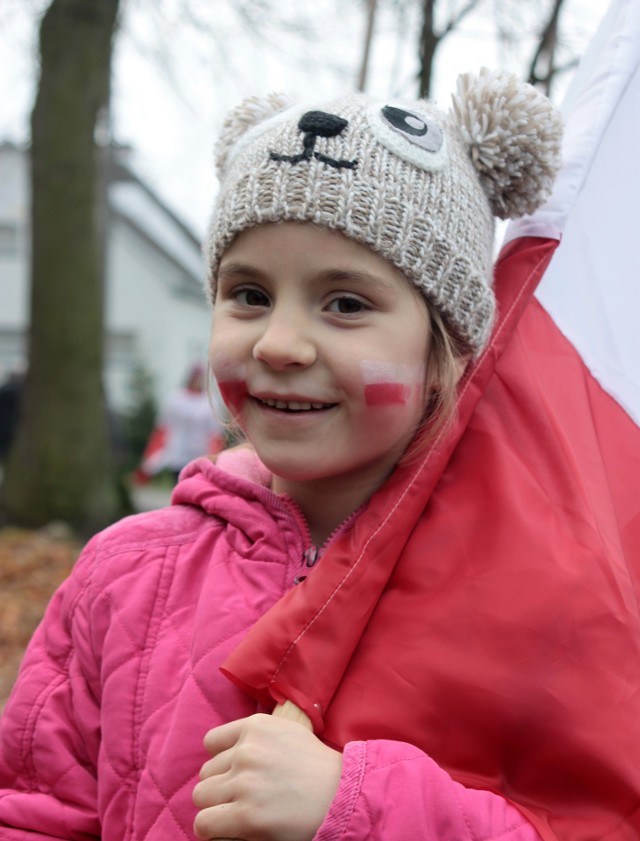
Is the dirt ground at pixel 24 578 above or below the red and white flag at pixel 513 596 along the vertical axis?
below

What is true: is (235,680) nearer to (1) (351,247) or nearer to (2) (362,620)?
(2) (362,620)

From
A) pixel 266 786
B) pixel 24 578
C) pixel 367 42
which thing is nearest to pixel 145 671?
pixel 266 786

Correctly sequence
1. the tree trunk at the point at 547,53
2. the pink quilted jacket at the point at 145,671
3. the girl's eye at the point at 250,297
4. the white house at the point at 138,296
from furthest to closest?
the white house at the point at 138,296 < the tree trunk at the point at 547,53 < the girl's eye at the point at 250,297 < the pink quilted jacket at the point at 145,671

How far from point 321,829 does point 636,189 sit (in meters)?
1.34

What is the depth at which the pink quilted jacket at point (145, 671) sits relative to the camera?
1.54 m

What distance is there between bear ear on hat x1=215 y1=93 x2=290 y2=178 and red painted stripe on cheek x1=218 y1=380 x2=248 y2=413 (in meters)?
0.47

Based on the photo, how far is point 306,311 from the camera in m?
1.56

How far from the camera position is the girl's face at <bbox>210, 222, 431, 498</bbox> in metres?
1.56

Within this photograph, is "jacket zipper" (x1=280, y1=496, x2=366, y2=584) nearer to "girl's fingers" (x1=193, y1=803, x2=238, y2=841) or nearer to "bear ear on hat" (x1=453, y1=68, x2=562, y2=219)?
"girl's fingers" (x1=193, y1=803, x2=238, y2=841)

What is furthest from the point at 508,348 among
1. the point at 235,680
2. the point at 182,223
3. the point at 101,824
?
the point at 182,223

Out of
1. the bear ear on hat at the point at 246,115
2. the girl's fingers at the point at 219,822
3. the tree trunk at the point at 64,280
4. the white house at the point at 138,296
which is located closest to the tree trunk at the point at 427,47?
the bear ear on hat at the point at 246,115

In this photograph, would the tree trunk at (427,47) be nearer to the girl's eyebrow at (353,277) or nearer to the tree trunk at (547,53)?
the tree trunk at (547,53)

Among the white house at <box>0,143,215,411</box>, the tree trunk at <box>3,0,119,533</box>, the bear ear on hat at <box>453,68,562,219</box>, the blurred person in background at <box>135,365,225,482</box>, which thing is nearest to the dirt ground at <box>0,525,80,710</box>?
the tree trunk at <box>3,0,119,533</box>

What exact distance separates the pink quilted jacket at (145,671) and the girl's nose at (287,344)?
1.11ft
